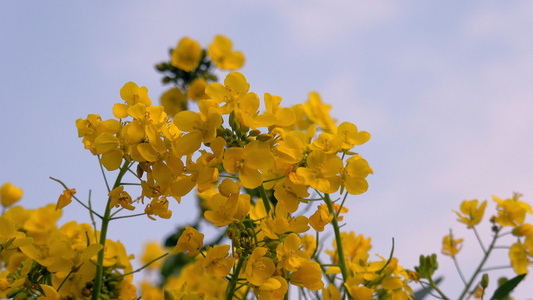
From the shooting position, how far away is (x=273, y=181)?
0.91 m

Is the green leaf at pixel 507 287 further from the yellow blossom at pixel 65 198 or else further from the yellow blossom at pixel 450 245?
the yellow blossom at pixel 65 198

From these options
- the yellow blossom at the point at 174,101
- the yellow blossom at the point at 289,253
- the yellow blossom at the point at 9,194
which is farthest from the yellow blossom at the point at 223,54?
the yellow blossom at the point at 289,253

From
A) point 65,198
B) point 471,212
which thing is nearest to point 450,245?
point 471,212

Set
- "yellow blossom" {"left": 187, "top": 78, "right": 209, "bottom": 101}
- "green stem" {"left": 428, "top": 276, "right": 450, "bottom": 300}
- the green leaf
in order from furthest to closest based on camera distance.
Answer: "yellow blossom" {"left": 187, "top": 78, "right": 209, "bottom": 101}, "green stem" {"left": 428, "top": 276, "right": 450, "bottom": 300}, the green leaf

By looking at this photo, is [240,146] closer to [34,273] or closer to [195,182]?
[195,182]

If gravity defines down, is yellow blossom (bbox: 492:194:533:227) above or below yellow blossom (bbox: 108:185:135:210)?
above

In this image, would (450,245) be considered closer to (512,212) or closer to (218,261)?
(512,212)

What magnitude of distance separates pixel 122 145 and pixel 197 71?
945mm

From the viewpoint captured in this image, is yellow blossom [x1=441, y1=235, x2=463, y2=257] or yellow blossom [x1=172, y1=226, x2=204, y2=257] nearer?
yellow blossom [x1=172, y1=226, x2=204, y2=257]

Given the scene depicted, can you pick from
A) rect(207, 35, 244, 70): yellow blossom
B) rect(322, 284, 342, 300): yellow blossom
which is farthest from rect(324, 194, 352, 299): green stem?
rect(207, 35, 244, 70): yellow blossom

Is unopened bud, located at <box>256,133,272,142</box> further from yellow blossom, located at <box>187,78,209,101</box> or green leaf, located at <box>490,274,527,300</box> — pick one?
yellow blossom, located at <box>187,78,209,101</box>

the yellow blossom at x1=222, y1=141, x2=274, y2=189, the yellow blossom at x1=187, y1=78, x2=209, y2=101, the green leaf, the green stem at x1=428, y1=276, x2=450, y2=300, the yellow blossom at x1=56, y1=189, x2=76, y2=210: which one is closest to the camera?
the yellow blossom at x1=222, y1=141, x2=274, y2=189

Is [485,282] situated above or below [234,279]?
above

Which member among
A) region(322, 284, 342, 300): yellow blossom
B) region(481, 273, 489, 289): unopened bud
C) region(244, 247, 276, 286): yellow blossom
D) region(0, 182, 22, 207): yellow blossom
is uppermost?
region(0, 182, 22, 207): yellow blossom
